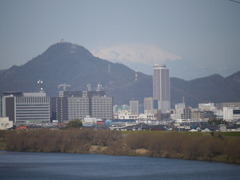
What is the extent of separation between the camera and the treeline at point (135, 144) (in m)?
67.4

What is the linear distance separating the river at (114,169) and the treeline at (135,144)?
2.18 meters

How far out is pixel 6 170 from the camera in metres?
62.2

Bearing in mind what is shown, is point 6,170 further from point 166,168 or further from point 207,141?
point 207,141

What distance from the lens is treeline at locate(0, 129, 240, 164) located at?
67.4 m

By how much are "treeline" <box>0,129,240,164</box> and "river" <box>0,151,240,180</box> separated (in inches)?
85.9

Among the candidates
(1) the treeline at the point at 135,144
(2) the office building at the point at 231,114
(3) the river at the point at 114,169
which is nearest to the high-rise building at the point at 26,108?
(2) the office building at the point at 231,114

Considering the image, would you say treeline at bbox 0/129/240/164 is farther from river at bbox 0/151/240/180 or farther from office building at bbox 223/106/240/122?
office building at bbox 223/106/240/122

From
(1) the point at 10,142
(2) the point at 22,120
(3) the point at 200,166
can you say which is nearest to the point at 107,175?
(3) the point at 200,166

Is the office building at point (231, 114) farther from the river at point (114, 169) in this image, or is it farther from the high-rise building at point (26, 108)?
the river at point (114, 169)

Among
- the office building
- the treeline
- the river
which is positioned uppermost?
the office building

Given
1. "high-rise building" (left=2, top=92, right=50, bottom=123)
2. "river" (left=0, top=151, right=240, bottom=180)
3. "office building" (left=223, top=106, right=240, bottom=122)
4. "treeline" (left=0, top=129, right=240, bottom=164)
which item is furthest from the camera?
"office building" (left=223, top=106, right=240, bottom=122)

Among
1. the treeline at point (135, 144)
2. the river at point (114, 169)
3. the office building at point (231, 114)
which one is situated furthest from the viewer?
the office building at point (231, 114)

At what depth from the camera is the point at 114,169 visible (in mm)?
61156

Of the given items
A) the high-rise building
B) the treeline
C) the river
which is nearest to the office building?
the high-rise building
